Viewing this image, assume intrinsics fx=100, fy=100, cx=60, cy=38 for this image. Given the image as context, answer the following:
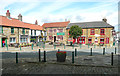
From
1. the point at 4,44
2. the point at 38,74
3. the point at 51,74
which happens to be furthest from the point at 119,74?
the point at 4,44

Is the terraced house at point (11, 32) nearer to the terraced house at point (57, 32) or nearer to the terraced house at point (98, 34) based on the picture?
the terraced house at point (57, 32)

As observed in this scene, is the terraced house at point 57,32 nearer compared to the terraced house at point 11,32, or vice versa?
the terraced house at point 11,32

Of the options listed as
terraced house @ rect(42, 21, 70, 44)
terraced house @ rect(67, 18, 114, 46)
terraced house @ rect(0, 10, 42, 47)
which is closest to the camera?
terraced house @ rect(0, 10, 42, 47)

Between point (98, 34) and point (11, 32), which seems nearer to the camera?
point (11, 32)

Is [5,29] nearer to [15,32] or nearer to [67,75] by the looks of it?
[15,32]

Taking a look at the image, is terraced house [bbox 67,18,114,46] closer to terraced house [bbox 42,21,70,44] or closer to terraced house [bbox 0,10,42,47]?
terraced house [bbox 42,21,70,44]

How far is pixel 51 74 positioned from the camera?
18.9 ft

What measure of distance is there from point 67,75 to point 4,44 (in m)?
22.4

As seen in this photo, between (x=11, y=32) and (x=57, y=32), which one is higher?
(x=57, y=32)

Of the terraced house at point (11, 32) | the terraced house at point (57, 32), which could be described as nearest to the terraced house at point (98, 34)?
the terraced house at point (57, 32)

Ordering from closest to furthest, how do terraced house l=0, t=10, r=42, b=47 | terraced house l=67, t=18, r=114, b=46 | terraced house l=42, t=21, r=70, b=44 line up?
terraced house l=0, t=10, r=42, b=47 → terraced house l=67, t=18, r=114, b=46 → terraced house l=42, t=21, r=70, b=44

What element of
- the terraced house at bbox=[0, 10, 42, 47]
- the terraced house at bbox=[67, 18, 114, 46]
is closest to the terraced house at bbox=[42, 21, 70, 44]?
the terraced house at bbox=[67, 18, 114, 46]

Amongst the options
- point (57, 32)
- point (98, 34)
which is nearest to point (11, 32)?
point (57, 32)

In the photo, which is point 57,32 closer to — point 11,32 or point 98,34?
point 98,34
